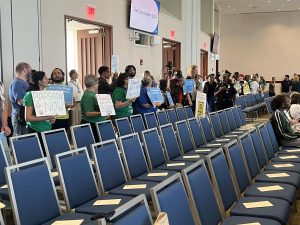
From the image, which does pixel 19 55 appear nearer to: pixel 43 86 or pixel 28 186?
pixel 43 86

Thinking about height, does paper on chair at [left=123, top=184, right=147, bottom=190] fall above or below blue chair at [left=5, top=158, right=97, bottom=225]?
below

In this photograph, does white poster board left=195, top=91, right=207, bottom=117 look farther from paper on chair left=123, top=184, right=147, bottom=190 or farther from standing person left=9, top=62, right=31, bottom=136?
paper on chair left=123, top=184, right=147, bottom=190

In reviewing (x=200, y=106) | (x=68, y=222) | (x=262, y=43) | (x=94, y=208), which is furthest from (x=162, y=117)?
(x=262, y=43)

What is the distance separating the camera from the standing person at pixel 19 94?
15.4ft

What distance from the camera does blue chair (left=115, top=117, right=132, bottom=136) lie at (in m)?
4.98

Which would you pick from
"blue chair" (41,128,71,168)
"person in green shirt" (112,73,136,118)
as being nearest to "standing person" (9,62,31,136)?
"blue chair" (41,128,71,168)

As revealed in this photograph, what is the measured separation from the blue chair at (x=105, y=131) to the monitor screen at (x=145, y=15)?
5.56 m

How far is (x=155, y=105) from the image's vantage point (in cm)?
624

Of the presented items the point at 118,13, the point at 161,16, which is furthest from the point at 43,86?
the point at 161,16

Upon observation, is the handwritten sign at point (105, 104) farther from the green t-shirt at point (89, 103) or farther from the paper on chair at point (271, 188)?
the paper on chair at point (271, 188)

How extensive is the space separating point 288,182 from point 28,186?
87.1 inches

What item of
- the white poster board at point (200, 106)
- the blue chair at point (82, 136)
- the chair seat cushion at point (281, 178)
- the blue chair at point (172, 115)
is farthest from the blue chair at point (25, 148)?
the white poster board at point (200, 106)

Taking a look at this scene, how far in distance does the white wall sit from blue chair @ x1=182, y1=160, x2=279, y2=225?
22.5 meters

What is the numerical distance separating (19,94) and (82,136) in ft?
3.72
